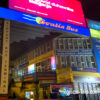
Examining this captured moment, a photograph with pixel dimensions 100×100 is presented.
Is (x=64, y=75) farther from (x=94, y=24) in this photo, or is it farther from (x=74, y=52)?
(x=94, y=24)

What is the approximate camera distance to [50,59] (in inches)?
516

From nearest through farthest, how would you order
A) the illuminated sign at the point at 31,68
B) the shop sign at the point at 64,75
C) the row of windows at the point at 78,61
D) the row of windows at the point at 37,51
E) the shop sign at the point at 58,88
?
the shop sign at the point at 58,88 → the shop sign at the point at 64,75 → the row of windows at the point at 78,61 → the row of windows at the point at 37,51 → the illuminated sign at the point at 31,68

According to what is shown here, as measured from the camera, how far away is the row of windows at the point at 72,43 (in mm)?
13367

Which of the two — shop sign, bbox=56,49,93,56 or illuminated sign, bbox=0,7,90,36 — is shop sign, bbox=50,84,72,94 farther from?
illuminated sign, bbox=0,7,90,36

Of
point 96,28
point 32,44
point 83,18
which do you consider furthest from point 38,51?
point 96,28

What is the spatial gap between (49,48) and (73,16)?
4.86m

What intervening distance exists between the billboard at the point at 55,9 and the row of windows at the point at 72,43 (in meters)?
2.03

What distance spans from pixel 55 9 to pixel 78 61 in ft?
20.4

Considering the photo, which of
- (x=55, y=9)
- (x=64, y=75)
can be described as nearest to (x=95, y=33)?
(x=55, y=9)

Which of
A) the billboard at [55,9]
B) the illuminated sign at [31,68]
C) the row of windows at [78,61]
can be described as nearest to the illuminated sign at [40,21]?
the billboard at [55,9]

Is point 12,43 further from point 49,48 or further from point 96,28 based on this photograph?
point 96,28

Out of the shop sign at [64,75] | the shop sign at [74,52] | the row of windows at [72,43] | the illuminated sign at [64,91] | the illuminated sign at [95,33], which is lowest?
the illuminated sign at [64,91]

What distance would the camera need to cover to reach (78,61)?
13.1 m

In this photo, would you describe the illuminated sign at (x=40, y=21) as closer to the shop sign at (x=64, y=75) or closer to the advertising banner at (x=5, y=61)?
the advertising banner at (x=5, y=61)
